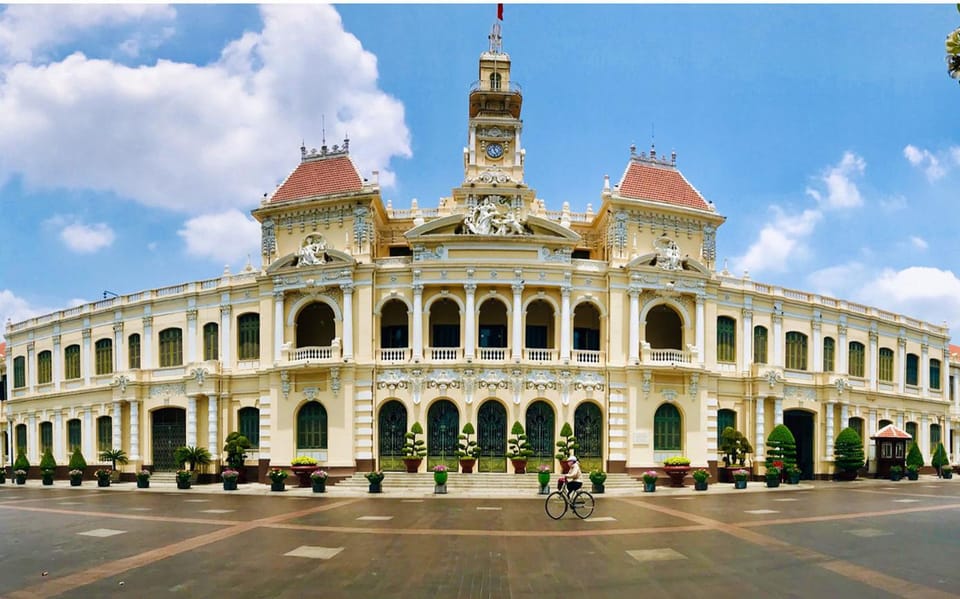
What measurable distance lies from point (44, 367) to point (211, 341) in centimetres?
1746

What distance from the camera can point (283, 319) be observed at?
4281 centimetres

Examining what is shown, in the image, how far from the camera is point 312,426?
41625mm

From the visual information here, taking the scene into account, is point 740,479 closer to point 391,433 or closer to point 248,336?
point 391,433

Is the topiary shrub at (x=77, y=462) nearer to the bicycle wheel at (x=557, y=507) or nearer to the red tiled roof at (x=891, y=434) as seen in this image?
the bicycle wheel at (x=557, y=507)

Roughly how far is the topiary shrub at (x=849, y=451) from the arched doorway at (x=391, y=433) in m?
27.4

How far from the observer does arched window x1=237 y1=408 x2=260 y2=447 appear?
44.1m

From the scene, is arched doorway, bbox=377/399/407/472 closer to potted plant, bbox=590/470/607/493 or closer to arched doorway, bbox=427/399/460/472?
arched doorway, bbox=427/399/460/472

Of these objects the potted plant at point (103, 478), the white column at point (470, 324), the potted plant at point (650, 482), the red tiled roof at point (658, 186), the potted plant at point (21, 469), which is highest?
the red tiled roof at point (658, 186)

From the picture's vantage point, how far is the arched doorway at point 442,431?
132 ft

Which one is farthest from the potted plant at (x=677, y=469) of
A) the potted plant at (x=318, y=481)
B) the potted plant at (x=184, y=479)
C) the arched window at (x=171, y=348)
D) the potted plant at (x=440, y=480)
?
the arched window at (x=171, y=348)

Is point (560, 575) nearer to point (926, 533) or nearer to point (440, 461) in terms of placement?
point (926, 533)

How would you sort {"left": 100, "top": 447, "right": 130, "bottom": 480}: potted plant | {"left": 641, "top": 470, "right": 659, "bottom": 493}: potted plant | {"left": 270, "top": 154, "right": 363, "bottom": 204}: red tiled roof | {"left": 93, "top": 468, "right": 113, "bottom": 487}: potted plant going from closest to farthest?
{"left": 641, "top": 470, "right": 659, "bottom": 493}: potted plant
{"left": 93, "top": 468, "right": 113, "bottom": 487}: potted plant
{"left": 270, "top": 154, "right": 363, "bottom": 204}: red tiled roof
{"left": 100, "top": 447, "right": 130, "bottom": 480}: potted plant

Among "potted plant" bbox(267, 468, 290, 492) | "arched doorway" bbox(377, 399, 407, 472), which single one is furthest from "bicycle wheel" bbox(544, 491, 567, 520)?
"potted plant" bbox(267, 468, 290, 492)

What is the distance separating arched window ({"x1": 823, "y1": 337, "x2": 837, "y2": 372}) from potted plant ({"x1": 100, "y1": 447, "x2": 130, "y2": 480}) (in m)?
45.0
